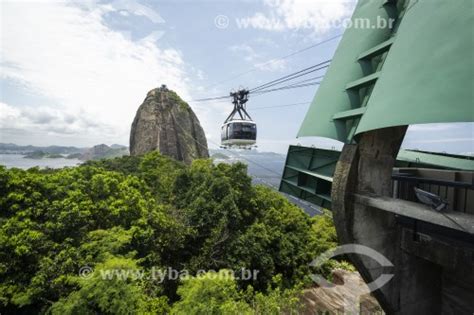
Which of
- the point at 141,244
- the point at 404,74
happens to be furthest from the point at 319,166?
the point at 141,244

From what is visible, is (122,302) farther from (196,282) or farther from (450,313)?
(450,313)

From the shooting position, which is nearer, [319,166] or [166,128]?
[319,166]

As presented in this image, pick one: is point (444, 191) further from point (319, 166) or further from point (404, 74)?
point (404, 74)

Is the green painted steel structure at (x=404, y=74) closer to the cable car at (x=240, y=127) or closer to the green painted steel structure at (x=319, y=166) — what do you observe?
the green painted steel structure at (x=319, y=166)

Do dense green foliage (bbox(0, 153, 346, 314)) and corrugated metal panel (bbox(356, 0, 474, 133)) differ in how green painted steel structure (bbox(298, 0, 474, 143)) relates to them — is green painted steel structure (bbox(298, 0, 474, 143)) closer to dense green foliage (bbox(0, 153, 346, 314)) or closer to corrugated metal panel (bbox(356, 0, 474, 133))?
corrugated metal panel (bbox(356, 0, 474, 133))

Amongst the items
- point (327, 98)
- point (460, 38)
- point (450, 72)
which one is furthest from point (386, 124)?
point (327, 98)

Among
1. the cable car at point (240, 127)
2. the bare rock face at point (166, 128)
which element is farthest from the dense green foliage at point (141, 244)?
the bare rock face at point (166, 128)
